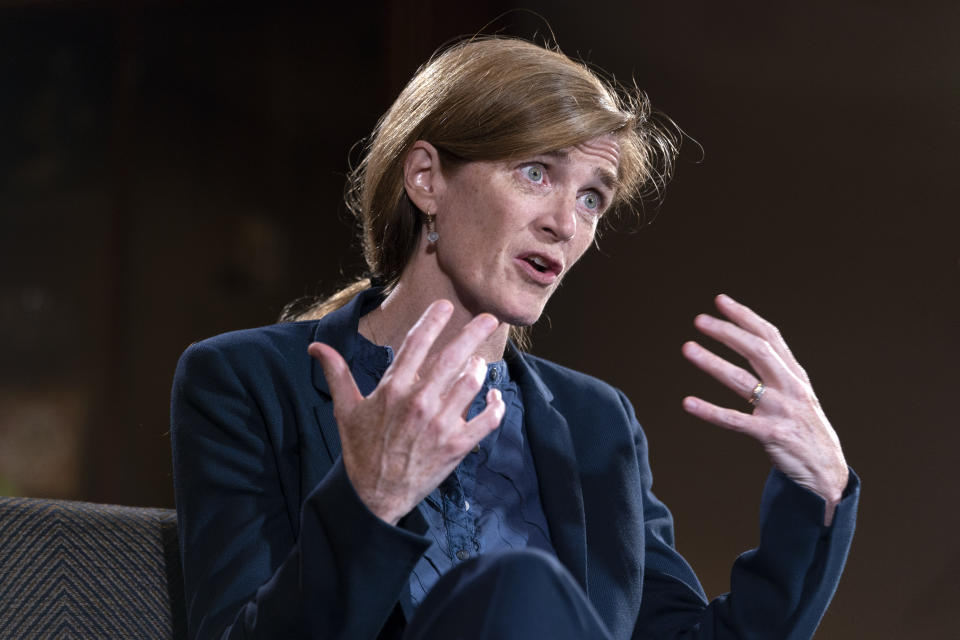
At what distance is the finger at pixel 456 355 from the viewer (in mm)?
921

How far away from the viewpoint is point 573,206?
1312 millimetres

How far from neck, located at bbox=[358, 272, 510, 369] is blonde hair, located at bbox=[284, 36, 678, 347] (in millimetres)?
63

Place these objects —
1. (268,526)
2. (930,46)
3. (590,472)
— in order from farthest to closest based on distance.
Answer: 1. (930,46)
2. (590,472)
3. (268,526)

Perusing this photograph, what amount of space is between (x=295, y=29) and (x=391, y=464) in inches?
72.7

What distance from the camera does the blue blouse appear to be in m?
1.23

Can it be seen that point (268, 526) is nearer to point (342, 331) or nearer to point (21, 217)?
point (342, 331)

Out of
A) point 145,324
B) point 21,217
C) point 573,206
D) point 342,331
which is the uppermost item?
point 573,206

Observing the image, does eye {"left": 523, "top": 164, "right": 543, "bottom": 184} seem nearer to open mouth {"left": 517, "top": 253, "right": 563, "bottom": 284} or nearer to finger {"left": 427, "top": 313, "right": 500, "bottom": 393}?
open mouth {"left": 517, "top": 253, "right": 563, "bottom": 284}

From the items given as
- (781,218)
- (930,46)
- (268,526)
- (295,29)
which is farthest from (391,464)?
(295,29)

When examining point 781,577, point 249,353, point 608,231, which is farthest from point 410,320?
point 608,231

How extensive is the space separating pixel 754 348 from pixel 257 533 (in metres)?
0.58

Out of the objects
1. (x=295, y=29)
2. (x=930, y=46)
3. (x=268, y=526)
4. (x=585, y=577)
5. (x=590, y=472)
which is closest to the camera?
(x=268, y=526)

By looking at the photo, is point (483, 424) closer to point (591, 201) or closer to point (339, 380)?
point (339, 380)

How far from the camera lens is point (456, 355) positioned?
0.93m
